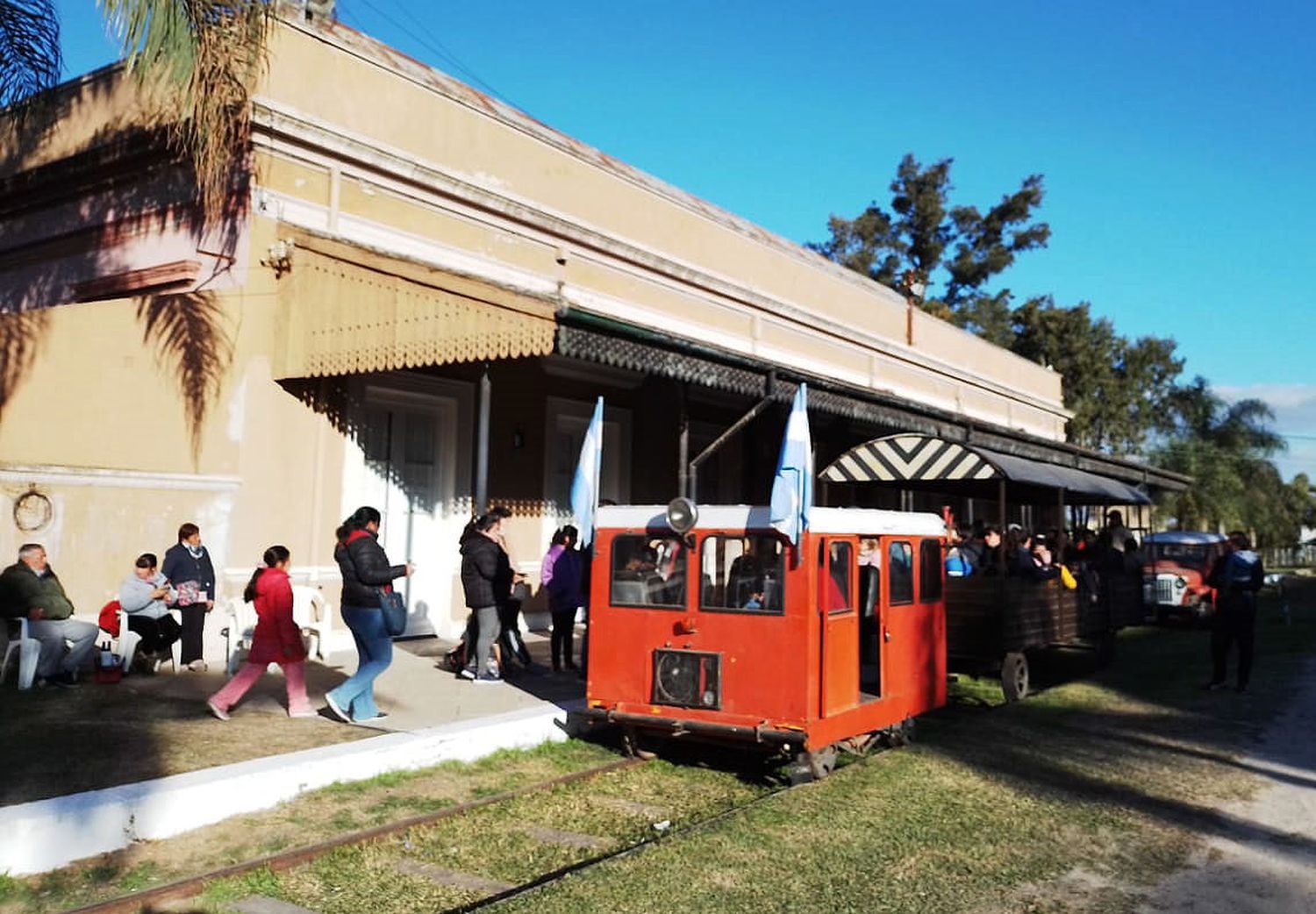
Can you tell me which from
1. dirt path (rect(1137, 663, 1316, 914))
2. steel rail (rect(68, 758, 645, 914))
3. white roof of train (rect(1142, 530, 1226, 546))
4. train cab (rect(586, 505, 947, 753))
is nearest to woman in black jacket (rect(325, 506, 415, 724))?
train cab (rect(586, 505, 947, 753))

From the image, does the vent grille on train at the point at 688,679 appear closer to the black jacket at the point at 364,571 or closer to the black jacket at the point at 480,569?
the black jacket at the point at 364,571

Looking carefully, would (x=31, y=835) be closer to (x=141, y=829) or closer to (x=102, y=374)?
(x=141, y=829)

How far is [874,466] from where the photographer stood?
45.1 ft

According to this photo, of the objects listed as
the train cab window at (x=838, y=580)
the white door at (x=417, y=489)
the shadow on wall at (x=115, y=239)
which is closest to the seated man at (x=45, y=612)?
the shadow on wall at (x=115, y=239)

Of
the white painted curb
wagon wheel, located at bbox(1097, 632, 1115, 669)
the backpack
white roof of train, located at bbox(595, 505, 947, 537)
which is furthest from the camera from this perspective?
wagon wheel, located at bbox(1097, 632, 1115, 669)

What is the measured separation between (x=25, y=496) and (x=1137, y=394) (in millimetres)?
48087

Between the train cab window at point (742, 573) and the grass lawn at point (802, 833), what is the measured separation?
1295mm

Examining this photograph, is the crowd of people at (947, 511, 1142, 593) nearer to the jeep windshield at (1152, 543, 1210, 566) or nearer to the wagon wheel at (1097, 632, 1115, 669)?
the wagon wheel at (1097, 632, 1115, 669)

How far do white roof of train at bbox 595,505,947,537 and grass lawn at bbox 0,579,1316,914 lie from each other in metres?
1.78

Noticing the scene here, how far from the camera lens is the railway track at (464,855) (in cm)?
511

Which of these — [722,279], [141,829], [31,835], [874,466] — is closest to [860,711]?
[141,829]

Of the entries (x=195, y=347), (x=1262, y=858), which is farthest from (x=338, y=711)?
(x=1262, y=858)

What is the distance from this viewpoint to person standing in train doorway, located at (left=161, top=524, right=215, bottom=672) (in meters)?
9.75

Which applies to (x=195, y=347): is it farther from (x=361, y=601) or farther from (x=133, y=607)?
(x=361, y=601)
